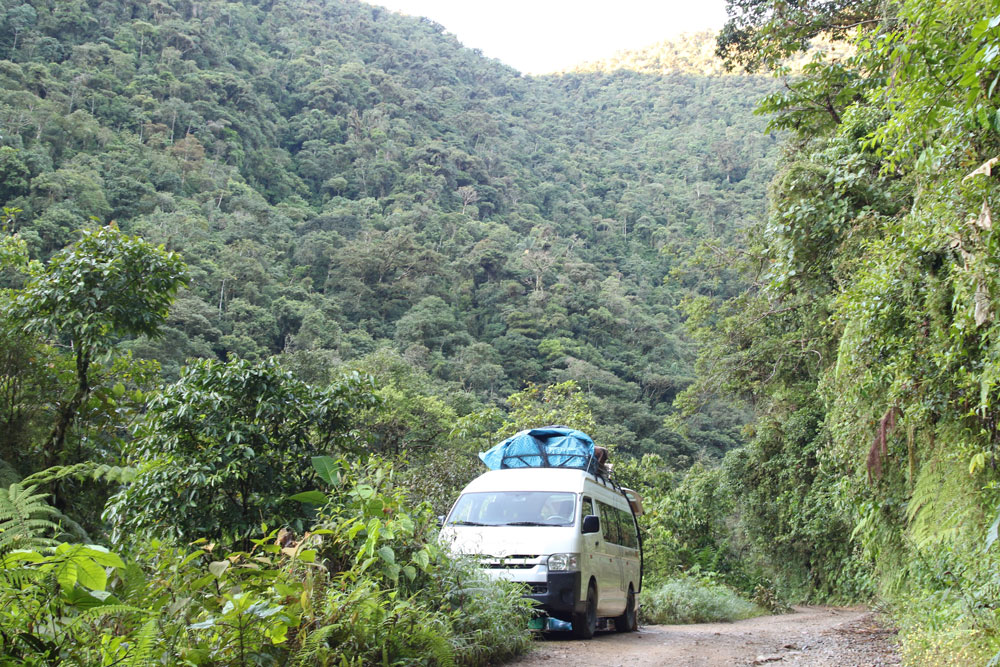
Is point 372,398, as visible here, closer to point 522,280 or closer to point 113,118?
point 522,280

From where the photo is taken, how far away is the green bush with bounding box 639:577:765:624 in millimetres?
14281

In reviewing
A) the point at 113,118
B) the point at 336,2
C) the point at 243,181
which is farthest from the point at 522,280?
the point at 336,2

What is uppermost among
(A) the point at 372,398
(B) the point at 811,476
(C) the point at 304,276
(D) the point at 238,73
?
(D) the point at 238,73

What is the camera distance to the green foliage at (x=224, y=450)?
6.82 meters

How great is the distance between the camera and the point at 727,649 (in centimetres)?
813

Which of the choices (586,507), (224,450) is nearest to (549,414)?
(586,507)

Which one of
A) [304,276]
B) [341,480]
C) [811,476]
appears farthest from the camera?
[304,276]

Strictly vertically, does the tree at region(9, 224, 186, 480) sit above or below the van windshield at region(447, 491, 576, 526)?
above

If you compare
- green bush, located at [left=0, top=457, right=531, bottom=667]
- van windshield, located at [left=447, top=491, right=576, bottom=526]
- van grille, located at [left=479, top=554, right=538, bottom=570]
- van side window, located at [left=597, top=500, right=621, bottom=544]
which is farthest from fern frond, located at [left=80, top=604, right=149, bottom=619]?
van side window, located at [left=597, top=500, right=621, bottom=544]

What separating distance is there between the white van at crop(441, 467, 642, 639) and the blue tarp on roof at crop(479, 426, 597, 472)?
808 millimetres

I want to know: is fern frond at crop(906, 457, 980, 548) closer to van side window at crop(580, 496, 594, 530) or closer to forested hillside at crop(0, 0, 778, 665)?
van side window at crop(580, 496, 594, 530)

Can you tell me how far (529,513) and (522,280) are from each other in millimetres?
57074

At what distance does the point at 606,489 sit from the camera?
35.6 feet

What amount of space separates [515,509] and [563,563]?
3.80ft
